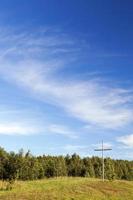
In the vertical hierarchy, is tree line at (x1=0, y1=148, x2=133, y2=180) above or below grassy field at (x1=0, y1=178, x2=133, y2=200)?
above

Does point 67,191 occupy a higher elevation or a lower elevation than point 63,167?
lower

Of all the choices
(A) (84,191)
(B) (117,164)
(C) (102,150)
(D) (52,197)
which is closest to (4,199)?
(D) (52,197)

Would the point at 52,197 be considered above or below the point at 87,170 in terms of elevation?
below

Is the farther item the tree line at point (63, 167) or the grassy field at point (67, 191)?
the tree line at point (63, 167)

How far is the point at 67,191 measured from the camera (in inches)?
1382

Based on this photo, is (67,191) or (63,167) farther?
(63,167)

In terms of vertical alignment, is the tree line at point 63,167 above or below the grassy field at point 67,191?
above

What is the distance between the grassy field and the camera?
30862 mm

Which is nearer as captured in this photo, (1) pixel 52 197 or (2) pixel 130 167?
(1) pixel 52 197

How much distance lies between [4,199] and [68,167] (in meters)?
86.4

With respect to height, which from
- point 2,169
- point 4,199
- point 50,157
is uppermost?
point 50,157

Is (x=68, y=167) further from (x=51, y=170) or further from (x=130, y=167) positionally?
(x=130, y=167)

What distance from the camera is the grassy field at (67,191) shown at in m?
30.9

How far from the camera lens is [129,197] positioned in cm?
3938
